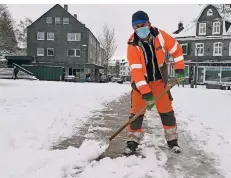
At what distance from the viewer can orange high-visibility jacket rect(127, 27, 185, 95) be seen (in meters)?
4.12

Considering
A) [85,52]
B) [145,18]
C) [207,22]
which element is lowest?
[145,18]

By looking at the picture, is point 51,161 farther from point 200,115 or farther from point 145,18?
point 200,115

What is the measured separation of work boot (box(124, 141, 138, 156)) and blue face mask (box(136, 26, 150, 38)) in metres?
1.46

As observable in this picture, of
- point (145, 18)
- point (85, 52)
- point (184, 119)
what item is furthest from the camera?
point (85, 52)

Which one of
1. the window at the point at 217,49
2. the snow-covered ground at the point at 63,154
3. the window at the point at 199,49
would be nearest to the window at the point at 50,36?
the window at the point at 199,49

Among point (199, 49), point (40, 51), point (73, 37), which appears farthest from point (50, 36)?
point (199, 49)

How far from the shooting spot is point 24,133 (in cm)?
468

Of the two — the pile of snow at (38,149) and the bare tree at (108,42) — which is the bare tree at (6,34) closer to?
the bare tree at (108,42)

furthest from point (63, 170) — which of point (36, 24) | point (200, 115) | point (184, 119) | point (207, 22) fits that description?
point (36, 24)

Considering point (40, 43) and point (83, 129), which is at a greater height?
point (40, 43)

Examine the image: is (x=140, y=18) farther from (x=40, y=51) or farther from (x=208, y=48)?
(x=40, y=51)

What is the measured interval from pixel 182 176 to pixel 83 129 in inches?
104

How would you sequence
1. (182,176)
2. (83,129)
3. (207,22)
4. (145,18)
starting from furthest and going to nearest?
(207,22) → (83,129) → (145,18) → (182,176)

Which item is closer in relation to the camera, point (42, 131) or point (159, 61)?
point (159, 61)
